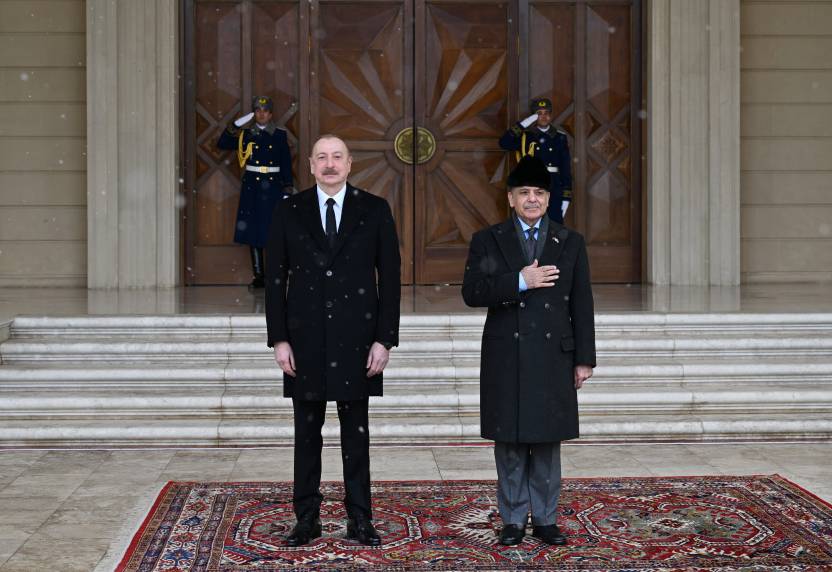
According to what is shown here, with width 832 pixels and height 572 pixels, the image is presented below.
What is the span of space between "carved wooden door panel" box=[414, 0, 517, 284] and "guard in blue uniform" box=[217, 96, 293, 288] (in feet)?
4.49

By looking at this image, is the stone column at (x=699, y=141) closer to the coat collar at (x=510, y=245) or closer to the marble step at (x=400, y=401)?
the marble step at (x=400, y=401)

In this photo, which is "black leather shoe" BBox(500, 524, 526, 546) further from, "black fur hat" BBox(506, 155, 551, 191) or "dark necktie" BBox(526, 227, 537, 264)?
"black fur hat" BBox(506, 155, 551, 191)

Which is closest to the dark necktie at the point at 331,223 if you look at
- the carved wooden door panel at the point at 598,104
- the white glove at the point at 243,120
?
the white glove at the point at 243,120

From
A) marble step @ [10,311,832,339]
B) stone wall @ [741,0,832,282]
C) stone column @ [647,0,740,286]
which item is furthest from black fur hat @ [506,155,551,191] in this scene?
stone wall @ [741,0,832,282]

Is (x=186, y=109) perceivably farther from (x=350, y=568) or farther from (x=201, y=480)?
(x=350, y=568)

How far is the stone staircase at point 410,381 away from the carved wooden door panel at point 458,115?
3.73m

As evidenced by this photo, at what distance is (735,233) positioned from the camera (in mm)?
10727

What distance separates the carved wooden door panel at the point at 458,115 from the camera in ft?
36.2

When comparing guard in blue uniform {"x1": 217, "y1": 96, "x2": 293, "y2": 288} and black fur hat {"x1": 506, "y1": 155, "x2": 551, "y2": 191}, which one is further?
guard in blue uniform {"x1": 217, "y1": 96, "x2": 293, "y2": 288}

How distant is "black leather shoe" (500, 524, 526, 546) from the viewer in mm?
4285

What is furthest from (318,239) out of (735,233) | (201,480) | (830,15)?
(830,15)

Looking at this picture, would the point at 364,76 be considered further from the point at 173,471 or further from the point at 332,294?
the point at 332,294

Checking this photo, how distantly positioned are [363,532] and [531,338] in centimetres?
94

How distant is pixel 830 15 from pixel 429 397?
6.64 meters
